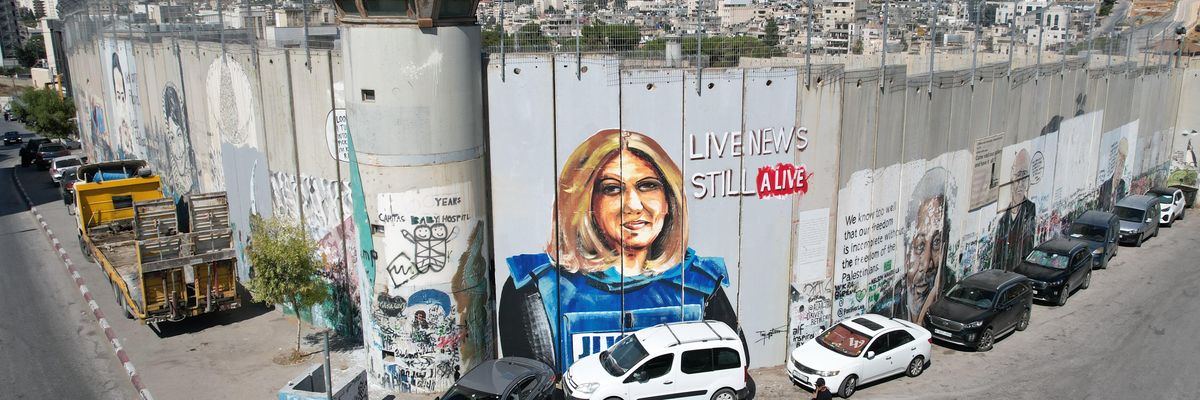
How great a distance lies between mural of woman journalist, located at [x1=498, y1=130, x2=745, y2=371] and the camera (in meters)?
14.9

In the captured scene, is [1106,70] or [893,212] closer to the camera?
[893,212]

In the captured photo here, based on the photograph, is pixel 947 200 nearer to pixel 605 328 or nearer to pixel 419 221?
pixel 605 328

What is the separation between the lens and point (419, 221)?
14.2 m

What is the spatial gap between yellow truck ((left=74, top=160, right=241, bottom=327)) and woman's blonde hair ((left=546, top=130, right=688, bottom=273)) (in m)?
8.35

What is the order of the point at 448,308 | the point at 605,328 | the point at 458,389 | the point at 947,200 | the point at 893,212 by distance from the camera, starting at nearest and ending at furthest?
the point at 458,389 → the point at 448,308 → the point at 605,328 → the point at 893,212 → the point at 947,200

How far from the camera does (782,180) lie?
15.7 meters

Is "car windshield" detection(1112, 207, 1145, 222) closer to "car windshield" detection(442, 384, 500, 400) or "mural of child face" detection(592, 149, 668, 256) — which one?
"mural of child face" detection(592, 149, 668, 256)

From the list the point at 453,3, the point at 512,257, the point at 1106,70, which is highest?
the point at 453,3

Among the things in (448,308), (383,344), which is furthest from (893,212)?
(383,344)

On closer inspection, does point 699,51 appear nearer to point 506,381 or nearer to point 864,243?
point 864,243

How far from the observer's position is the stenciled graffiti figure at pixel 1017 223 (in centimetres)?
2208

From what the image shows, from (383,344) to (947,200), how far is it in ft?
43.4

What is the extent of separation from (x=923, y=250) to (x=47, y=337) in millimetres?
19992

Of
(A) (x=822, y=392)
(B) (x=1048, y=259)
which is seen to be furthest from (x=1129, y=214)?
(A) (x=822, y=392)
